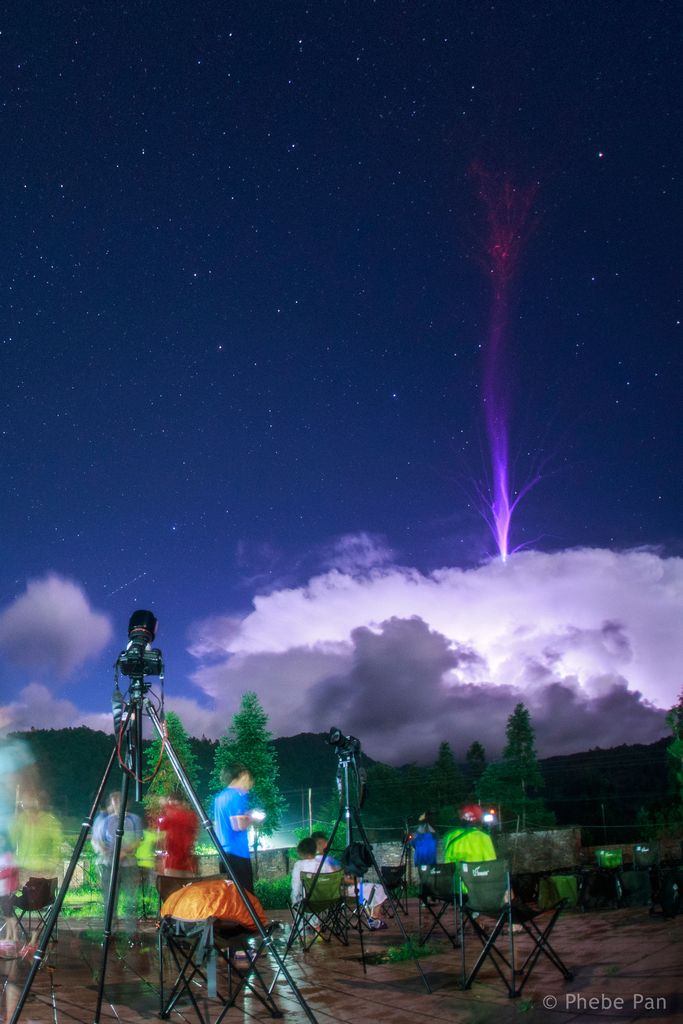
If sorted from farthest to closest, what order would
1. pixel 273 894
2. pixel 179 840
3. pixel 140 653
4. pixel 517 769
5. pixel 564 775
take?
pixel 564 775 < pixel 517 769 < pixel 273 894 < pixel 179 840 < pixel 140 653

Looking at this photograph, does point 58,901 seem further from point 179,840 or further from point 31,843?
point 31,843

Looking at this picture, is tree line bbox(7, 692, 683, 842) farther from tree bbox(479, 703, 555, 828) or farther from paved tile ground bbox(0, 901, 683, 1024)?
paved tile ground bbox(0, 901, 683, 1024)

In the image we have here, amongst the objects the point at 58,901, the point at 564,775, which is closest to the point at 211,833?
the point at 58,901

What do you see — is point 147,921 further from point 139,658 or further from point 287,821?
point 287,821

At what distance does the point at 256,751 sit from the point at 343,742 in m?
32.3

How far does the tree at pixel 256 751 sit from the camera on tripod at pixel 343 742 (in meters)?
31.5

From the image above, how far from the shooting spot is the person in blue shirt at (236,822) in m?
6.29

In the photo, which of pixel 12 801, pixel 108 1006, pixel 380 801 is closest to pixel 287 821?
pixel 12 801

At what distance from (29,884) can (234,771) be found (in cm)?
294

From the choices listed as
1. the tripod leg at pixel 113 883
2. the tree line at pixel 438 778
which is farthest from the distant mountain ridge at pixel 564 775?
the tripod leg at pixel 113 883

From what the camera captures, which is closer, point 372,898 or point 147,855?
point 372,898

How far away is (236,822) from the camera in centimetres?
628

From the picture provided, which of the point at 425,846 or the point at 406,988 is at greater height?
the point at 425,846

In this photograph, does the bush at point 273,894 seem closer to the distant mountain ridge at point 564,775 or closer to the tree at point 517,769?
the distant mountain ridge at point 564,775
